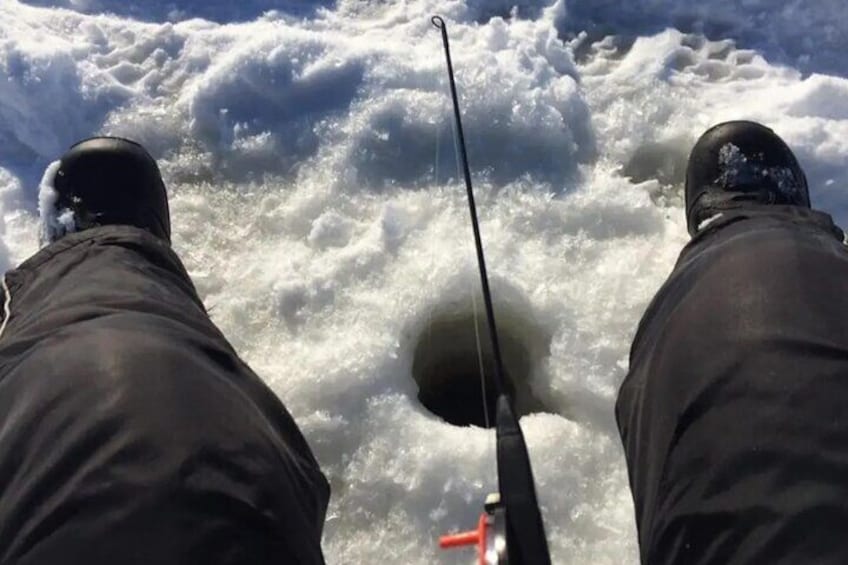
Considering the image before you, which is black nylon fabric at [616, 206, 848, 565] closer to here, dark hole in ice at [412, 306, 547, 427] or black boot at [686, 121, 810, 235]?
black boot at [686, 121, 810, 235]

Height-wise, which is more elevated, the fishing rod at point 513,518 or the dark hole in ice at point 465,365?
the fishing rod at point 513,518

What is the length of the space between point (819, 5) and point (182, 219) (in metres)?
2.14

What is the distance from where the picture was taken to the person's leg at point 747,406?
3.87ft

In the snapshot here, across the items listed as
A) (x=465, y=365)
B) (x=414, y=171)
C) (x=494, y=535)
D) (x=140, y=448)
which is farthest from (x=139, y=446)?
(x=414, y=171)

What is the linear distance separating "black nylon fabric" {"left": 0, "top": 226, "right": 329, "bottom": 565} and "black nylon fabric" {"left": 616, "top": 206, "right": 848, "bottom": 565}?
1.72 feet

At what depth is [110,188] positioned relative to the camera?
6.97 feet

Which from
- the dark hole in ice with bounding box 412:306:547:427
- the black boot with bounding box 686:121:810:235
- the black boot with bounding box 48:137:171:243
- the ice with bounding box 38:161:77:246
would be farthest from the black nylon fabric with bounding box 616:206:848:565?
the ice with bounding box 38:161:77:246

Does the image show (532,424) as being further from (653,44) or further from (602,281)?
(653,44)

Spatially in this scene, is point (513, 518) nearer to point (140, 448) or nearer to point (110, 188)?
point (140, 448)

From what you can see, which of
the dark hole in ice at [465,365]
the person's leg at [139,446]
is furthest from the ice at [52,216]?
the dark hole in ice at [465,365]

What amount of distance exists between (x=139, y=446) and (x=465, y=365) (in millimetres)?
1244

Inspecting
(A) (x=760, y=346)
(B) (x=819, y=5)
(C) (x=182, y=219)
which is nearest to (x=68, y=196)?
(C) (x=182, y=219)

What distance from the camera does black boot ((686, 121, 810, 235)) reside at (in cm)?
207

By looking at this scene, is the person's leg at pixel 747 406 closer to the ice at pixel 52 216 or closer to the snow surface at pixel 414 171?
the snow surface at pixel 414 171
